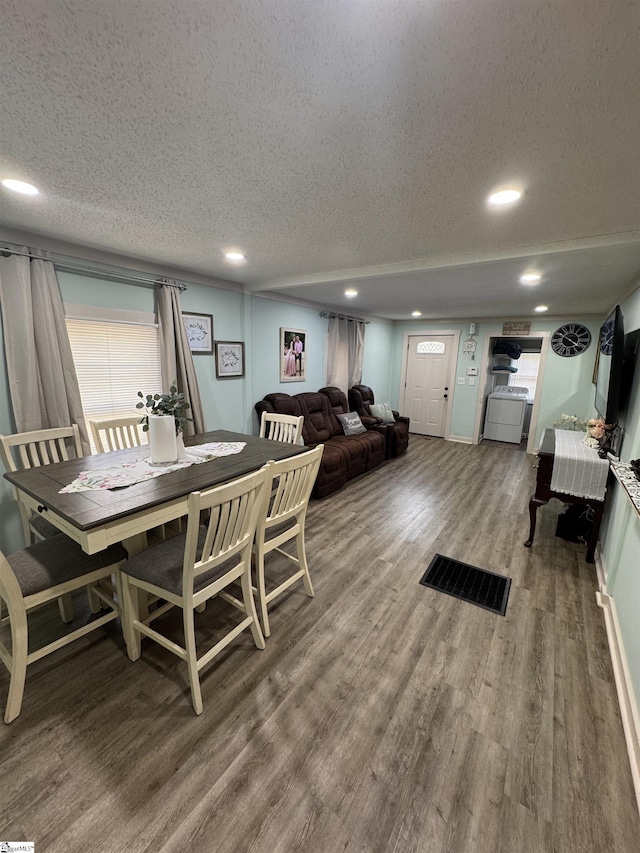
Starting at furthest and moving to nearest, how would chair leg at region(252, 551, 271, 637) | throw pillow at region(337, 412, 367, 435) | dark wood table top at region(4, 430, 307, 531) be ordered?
throw pillow at region(337, 412, 367, 435) < chair leg at region(252, 551, 271, 637) < dark wood table top at region(4, 430, 307, 531)

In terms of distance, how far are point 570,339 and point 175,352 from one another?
18.7 feet

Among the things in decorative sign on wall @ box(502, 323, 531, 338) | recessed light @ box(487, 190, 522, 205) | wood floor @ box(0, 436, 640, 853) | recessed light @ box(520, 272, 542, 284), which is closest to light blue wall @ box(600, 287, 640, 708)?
wood floor @ box(0, 436, 640, 853)

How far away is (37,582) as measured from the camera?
151 centimetres

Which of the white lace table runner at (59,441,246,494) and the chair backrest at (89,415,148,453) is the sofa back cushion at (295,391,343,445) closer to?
the white lace table runner at (59,441,246,494)

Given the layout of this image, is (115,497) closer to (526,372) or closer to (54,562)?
(54,562)

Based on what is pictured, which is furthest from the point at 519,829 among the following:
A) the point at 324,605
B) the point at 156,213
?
the point at 156,213

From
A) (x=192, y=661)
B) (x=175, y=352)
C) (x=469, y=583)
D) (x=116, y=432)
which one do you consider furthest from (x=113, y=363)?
(x=469, y=583)

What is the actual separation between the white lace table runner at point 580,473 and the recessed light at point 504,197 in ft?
6.11

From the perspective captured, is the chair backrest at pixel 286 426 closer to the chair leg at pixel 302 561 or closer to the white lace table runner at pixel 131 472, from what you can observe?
the white lace table runner at pixel 131 472

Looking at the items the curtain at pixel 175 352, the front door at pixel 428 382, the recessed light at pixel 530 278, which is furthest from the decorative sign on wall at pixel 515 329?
the curtain at pixel 175 352

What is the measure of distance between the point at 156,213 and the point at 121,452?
1.56m

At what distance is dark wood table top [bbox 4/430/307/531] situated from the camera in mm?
1522

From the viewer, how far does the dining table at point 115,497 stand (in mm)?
1474

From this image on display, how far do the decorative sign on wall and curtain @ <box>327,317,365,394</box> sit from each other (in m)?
2.43
